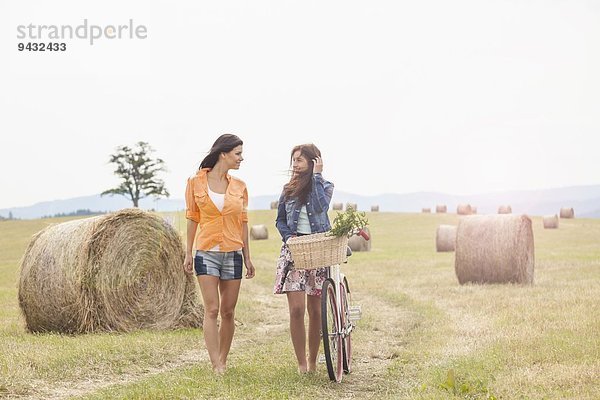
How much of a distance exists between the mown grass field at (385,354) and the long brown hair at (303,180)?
1.83 metres

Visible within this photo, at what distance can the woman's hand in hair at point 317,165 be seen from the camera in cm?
825

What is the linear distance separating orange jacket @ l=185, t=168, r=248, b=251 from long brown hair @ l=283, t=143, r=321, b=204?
56 cm

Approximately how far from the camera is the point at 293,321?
8227mm

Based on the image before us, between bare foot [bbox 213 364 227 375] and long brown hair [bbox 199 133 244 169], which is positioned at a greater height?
long brown hair [bbox 199 133 244 169]

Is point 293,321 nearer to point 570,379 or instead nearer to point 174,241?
point 570,379

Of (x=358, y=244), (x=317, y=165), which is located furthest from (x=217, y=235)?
(x=358, y=244)

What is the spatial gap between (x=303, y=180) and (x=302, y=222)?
42 centimetres

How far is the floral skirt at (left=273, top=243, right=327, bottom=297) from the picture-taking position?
26.5 ft

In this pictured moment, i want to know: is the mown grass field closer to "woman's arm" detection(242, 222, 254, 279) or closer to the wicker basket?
"woman's arm" detection(242, 222, 254, 279)

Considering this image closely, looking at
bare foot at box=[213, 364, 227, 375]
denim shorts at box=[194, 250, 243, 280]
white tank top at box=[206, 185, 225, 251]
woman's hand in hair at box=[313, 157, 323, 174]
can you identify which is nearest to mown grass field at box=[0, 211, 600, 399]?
bare foot at box=[213, 364, 227, 375]

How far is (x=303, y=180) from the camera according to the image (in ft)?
26.7

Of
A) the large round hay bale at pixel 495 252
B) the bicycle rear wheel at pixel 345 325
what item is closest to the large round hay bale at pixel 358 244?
the large round hay bale at pixel 495 252

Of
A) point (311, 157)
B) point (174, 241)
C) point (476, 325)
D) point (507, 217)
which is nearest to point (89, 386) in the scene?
point (311, 157)

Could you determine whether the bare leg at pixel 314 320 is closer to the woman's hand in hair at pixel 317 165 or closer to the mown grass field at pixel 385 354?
the mown grass field at pixel 385 354
